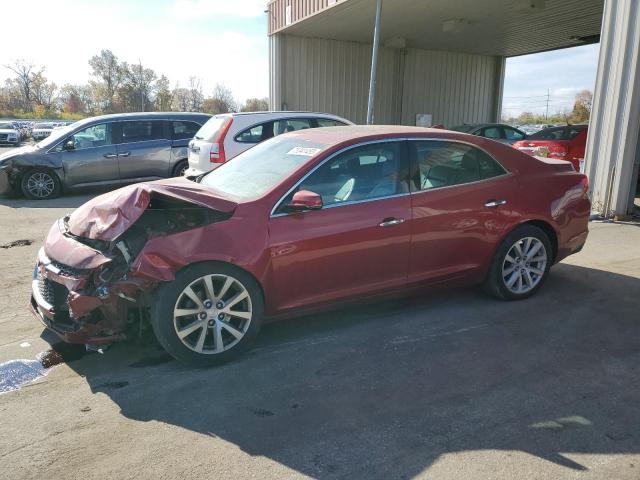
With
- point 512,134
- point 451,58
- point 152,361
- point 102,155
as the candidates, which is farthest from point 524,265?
point 451,58

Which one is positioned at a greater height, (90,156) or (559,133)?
(559,133)

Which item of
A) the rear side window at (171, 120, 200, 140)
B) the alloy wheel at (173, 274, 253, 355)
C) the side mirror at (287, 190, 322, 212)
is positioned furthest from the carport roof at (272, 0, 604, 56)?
the alloy wheel at (173, 274, 253, 355)

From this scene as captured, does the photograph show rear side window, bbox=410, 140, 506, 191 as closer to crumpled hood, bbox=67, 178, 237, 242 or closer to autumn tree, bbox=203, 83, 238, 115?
crumpled hood, bbox=67, 178, 237, 242

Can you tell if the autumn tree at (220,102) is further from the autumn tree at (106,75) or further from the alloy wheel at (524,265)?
the alloy wheel at (524,265)

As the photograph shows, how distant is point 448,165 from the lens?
14.8 ft

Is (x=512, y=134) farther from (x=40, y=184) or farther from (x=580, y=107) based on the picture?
(x=580, y=107)

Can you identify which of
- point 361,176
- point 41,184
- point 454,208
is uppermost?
point 361,176

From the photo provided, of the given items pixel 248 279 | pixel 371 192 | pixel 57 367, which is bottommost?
pixel 57 367

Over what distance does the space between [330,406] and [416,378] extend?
2.21 ft

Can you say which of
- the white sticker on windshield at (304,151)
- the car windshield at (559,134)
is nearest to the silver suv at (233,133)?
the white sticker on windshield at (304,151)

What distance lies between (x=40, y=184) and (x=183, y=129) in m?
Answer: 3.11

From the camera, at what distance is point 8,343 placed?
405 centimetres

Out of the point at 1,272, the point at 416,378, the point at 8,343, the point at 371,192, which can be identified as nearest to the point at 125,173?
the point at 1,272

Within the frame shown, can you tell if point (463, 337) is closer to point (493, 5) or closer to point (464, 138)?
point (464, 138)
